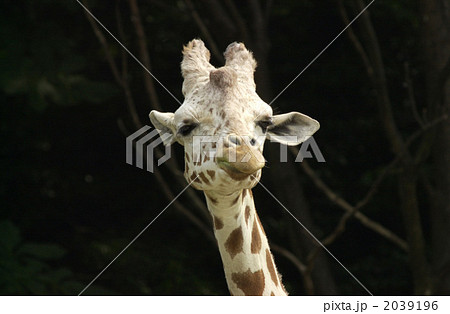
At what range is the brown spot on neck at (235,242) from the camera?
260cm

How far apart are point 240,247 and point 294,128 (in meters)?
0.50

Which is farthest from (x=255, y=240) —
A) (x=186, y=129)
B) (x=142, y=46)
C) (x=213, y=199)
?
(x=142, y=46)

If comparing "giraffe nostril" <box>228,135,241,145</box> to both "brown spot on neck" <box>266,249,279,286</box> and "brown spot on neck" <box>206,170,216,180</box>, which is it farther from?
"brown spot on neck" <box>266,249,279,286</box>

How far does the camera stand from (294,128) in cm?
276

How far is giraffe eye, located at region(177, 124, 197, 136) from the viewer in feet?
8.21

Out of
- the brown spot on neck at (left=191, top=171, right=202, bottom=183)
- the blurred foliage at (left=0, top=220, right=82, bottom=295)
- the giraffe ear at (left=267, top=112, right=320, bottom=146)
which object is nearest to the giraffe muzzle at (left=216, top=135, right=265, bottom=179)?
the brown spot on neck at (left=191, top=171, right=202, bottom=183)

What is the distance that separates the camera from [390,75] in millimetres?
5883

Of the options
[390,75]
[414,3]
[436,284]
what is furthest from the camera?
[390,75]

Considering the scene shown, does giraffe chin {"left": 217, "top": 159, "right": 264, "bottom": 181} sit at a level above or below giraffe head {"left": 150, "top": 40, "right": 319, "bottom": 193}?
below

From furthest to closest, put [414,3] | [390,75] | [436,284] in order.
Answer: [390,75]
[414,3]
[436,284]

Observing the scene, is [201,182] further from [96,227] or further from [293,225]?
[96,227]

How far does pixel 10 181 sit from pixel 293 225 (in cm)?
229

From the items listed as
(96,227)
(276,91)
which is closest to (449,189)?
(276,91)

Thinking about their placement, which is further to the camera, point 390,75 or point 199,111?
point 390,75
